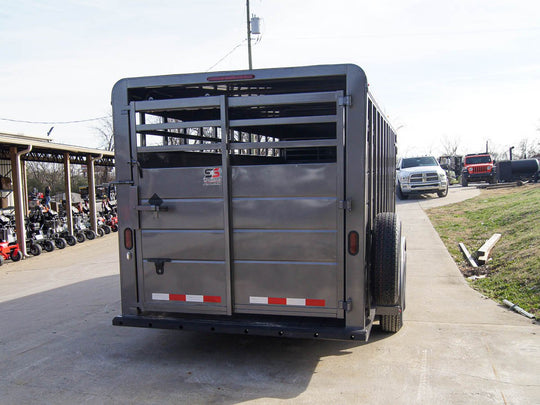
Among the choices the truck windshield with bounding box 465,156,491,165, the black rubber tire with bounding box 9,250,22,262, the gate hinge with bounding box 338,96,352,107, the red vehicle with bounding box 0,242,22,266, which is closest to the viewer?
the gate hinge with bounding box 338,96,352,107

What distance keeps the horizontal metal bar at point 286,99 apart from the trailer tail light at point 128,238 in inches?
65.5

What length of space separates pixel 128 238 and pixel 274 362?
1981 millimetres

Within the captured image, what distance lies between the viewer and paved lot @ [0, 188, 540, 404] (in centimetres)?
398

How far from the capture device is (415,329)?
560 cm

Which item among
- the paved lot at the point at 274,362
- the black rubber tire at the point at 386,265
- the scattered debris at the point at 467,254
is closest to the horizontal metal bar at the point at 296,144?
the black rubber tire at the point at 386,265

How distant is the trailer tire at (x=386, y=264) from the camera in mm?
4371

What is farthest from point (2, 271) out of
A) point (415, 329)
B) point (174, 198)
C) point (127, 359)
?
point (415, 329)

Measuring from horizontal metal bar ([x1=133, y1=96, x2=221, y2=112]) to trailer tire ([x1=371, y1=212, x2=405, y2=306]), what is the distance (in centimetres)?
205

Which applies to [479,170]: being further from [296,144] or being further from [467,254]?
[296,144]

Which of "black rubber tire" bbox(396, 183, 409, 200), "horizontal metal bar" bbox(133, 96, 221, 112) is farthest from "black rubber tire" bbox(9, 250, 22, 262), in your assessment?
"black rubber tire" bbox(396, 183, 409, 200)

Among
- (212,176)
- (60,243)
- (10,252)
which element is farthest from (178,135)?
(60,243)

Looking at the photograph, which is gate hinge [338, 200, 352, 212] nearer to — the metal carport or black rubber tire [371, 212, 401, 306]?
black rubber tire [371, 212, 401, 306]

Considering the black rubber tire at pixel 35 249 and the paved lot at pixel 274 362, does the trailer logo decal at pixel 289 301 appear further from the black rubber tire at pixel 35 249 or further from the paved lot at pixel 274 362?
the black rubber tire at pixel 35 249

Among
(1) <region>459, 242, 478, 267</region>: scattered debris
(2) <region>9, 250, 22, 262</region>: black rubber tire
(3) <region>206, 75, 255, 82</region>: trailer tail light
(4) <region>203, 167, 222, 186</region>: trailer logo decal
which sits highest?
(3) <region>206, 75, 255, 82</region>: trailer tail light
